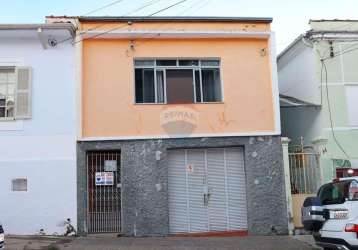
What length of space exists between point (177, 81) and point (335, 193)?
6.68m

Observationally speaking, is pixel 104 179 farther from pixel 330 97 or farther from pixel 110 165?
pixel 330 97

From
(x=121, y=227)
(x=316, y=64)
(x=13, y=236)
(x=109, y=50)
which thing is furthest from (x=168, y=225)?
(x=316, y=64)

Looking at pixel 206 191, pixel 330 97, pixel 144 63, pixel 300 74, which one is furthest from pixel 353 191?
pixel 300 74

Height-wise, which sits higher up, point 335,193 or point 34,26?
point 34,26

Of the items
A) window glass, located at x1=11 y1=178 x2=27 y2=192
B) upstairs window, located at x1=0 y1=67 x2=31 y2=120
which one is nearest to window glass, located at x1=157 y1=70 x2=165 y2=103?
upstairs window, located at x1=0 y1=67 x2=31 y2=120

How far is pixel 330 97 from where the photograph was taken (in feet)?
52.4

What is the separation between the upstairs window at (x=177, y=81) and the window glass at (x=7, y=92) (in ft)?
11.7

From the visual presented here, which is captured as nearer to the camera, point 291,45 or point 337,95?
point 337,95

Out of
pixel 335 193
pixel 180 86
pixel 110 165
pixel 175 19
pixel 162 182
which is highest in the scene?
pixel 175 19

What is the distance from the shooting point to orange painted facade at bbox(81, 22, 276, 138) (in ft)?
48.9

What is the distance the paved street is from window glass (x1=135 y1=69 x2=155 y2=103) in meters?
4.09

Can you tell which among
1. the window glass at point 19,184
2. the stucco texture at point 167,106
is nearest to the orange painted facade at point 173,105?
the stucco texture at point 167,106

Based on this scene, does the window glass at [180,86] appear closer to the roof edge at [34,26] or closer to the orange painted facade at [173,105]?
the orange painted facade at [173,105]

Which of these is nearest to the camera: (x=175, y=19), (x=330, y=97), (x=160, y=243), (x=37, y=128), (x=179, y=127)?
(x=160, y=243)
